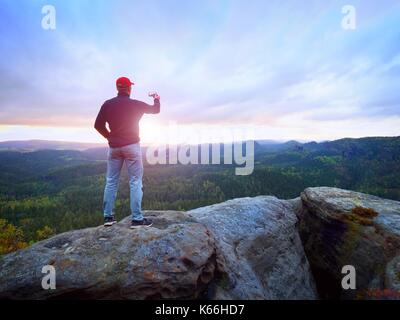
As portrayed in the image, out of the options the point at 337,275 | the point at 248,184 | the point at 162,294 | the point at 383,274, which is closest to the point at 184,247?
the point at 162,294

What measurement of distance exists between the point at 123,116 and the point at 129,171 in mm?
1880

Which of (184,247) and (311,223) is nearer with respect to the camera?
(184,247)

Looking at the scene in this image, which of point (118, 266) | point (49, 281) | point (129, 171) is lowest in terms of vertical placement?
point (49, 281)

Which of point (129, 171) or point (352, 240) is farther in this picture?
point (352, 240)

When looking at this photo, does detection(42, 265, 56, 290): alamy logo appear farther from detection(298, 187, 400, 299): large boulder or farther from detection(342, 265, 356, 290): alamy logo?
detection(342, 265, 356, 290): alamy logo

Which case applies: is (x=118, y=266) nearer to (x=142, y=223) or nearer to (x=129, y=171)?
(x=142, y=223)

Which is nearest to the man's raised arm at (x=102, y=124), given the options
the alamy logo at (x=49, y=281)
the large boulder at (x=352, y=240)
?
the alamy logo at (x=49, y=281)

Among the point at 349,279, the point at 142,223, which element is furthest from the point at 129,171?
the point at 349,279

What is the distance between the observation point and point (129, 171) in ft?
34.9

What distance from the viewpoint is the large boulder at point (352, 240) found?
501 inches

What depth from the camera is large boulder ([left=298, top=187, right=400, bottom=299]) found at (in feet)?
41.8
